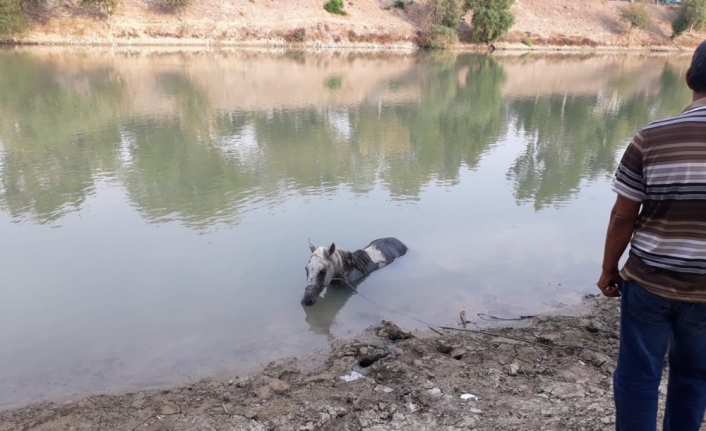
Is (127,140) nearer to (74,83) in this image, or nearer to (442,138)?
(442,138)

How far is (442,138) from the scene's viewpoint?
1944 cm

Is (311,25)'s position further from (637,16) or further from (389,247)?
(389,247)

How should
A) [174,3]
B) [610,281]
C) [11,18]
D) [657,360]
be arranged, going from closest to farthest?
[657,360]
[610,281]
[11,18]
[174,3]

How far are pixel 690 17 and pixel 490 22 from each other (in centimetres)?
3347

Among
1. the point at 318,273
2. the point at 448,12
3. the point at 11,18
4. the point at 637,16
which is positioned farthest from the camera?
the point at 637,16

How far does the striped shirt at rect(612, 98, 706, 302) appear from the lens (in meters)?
2.60

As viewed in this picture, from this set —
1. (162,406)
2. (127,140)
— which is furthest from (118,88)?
(162,406)

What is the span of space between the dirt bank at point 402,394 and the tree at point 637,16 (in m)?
82.0

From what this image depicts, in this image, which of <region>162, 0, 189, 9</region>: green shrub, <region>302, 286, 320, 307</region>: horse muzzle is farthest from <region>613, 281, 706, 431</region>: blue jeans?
<region>162, 0, 189, 9</region>: green shrub

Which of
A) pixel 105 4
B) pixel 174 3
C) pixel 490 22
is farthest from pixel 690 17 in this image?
pixel 105 4

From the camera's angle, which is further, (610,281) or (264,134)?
(264,134)

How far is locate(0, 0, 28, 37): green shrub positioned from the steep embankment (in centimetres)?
134

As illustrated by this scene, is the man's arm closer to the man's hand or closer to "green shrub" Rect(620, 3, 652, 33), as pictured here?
the man's hand

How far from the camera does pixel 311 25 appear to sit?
193 ft
